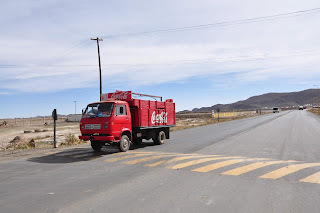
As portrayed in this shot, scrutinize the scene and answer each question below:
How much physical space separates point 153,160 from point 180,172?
6.94 ft

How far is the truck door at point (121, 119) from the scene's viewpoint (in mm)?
11352

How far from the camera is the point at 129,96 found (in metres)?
12.9

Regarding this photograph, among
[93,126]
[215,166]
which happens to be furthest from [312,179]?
[93,126]

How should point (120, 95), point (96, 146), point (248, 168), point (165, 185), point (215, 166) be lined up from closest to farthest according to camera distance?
point (165, 185), point (248, 168), point (215, 166), point (96, 146), point (120, 95)

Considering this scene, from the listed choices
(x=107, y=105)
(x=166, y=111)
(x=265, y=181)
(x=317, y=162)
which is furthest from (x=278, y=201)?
(x=166, y=111)

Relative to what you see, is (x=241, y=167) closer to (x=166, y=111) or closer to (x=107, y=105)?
(x=107, y=105)

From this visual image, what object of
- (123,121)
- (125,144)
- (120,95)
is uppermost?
(120,95)

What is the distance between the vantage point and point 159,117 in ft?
48.2

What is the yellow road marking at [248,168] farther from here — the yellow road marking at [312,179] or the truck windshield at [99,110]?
the truck windshield at [99,110]

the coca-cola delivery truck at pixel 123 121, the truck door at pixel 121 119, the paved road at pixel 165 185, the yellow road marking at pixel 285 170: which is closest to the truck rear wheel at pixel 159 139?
the coca-cola delivery truck at pixel 123 121

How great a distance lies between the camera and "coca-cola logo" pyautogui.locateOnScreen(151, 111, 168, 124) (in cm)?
1403

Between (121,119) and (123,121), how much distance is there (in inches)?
7.0

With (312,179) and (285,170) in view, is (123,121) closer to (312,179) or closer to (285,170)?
(285,170)

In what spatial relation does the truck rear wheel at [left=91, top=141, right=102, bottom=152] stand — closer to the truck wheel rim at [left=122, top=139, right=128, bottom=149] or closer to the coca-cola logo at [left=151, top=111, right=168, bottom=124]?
the truck wheel rim at [left=122, top=139, right=128, bottom=149]
